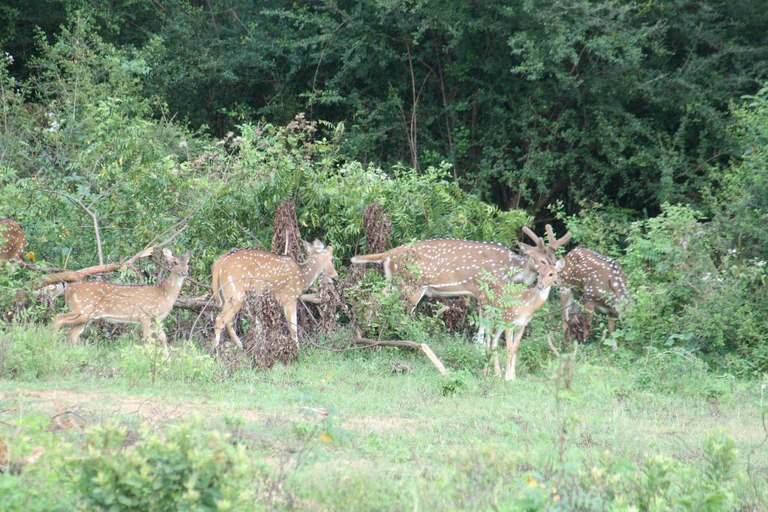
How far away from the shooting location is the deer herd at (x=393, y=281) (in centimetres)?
1020

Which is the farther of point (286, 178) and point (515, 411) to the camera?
point (286, 178)

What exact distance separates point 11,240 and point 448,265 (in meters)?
5.12

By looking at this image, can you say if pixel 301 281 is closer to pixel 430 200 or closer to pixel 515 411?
pixel 430 200

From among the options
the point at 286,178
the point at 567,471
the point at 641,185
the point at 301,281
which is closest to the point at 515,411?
the point at 567,471

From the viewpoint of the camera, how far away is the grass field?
208 inches

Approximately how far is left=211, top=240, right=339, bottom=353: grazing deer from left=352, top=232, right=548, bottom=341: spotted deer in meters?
0.78

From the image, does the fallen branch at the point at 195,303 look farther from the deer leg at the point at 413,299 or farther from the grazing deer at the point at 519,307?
the grazing deer at the point at 519,307

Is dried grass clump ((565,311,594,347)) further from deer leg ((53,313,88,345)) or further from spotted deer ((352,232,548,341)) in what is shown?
deer leg ((53,313,88,345))

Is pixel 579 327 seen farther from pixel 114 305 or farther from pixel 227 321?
pixel 114 305

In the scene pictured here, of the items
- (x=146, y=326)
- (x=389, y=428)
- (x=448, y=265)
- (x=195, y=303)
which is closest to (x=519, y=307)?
(x=448, y=265)

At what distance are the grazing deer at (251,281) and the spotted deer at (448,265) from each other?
0.78 m

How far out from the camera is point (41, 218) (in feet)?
40.2

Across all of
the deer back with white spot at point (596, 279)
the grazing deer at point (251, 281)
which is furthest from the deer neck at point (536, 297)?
the grazing deer at point (251, 281)

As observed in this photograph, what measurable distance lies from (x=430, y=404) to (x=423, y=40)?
1160 cm
